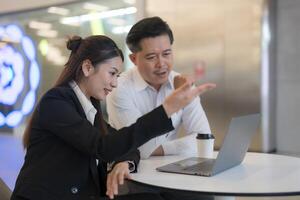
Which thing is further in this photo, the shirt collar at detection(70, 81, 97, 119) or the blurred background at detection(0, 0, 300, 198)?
the blurred background at detection(0, 0, 300, 198)

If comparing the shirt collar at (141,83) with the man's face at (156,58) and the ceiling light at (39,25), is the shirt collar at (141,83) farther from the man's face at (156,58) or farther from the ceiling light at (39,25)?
the ceiling light at (39,25)

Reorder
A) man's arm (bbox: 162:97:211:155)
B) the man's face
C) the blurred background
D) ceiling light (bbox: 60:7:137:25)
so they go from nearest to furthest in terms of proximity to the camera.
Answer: man's arm (bbox: 162:97:211:155), the man's face, the blurred background, ceiling light (bbox: 60:7:137:25)

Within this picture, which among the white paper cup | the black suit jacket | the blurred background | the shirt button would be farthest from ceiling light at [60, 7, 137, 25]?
the shirt button

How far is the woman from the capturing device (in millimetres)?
1206

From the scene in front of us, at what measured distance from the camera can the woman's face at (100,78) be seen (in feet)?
4.85

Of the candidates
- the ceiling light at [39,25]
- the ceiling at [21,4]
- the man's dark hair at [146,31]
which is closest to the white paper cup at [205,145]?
the man's dark hair at [146,31]

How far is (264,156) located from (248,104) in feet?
4.92

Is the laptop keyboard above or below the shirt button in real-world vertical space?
below

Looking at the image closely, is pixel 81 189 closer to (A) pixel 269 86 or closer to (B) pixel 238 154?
(B) pixel 238 154

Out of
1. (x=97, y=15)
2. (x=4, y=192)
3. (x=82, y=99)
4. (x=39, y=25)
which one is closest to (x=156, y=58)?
(x=82, y=99)

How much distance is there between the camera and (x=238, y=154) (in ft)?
5.05

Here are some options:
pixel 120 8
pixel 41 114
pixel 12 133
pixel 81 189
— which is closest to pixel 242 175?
pixel 81 189

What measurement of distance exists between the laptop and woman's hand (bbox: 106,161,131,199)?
140mm

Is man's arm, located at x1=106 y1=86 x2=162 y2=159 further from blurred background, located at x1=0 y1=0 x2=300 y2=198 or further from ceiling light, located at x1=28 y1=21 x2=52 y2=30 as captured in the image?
ceiling light, located at x1=28 y1=21 x2=52 y2=30
